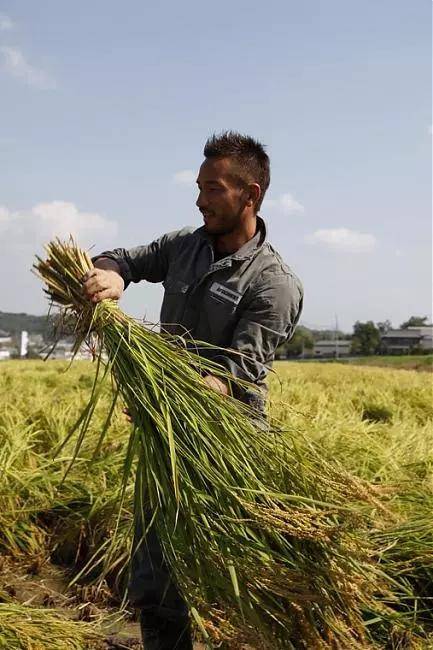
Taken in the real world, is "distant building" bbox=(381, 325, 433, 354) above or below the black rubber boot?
above

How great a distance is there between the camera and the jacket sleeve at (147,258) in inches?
108

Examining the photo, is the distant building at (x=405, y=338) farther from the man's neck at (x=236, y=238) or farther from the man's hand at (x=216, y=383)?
the man's hand at (x=216, y=383)

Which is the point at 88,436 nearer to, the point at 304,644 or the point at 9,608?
the point at 9,608

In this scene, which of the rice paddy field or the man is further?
the rice paddy field

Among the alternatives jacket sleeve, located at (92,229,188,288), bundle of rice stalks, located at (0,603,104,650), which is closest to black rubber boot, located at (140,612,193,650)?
bundle of rice stalks, located at (0,603,104,650)

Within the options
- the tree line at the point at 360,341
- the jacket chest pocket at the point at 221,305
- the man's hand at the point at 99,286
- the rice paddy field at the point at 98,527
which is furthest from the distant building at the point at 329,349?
the man's hand at the point at 99,286

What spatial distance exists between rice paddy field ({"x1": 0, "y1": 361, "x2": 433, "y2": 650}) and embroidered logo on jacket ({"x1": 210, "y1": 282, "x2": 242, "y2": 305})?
37 cm

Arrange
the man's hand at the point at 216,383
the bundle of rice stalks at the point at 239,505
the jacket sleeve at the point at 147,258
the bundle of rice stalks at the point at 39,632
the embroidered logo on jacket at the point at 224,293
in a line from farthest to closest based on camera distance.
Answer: the jacket sleeve at the point at 147,258 < the embroidered logo on jacket at the point at 224,293 < the bundle of rice stalks at the point at 39,632 < the man's hand at the point at 216,383 < the bundle of rice stalks at the point at 239,505

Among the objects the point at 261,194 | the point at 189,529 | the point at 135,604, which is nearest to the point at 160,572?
the point at 135,604

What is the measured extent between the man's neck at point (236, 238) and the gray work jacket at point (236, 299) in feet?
0.11

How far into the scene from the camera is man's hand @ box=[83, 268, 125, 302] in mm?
2312

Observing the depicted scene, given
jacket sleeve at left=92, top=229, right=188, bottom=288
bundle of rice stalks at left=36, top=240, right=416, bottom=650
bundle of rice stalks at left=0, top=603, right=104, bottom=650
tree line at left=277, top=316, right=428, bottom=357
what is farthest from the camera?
tree line at left=277, top=316, right=428, bottom=357

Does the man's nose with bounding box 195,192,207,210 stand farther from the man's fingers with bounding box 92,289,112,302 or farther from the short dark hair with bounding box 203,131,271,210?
the man's fingers with bounding box 92,289,112,302

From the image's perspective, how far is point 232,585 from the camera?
78.5 inches
